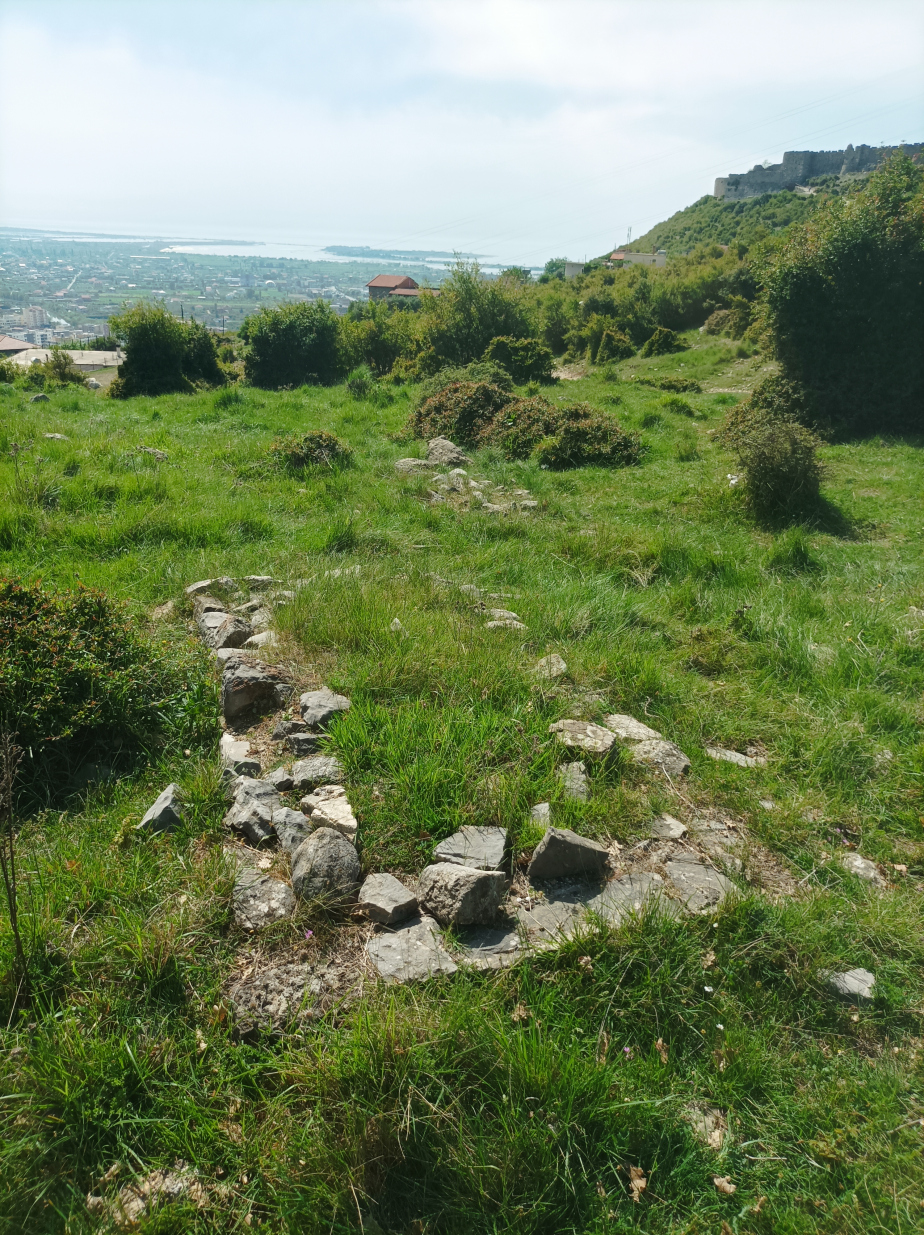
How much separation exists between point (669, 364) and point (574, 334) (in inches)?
343

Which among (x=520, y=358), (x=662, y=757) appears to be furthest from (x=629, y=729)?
(x=520, y=358)

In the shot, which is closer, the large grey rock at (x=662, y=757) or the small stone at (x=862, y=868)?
the small stone at (x=862, y=868)

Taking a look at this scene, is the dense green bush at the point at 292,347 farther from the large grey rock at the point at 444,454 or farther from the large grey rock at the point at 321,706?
the large grey rock at the point at 321,706

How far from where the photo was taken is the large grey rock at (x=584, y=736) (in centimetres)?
→ 392

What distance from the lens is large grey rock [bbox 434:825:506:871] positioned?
3105mm

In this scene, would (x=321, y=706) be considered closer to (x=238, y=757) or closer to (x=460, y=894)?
(x=238, y=757)

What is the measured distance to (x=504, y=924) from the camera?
2.96 meters

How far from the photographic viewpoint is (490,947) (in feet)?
9.23

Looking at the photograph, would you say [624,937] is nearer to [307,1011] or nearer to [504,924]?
[504,924]

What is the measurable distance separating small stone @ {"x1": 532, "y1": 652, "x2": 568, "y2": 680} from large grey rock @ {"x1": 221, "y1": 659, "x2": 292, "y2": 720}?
1598 millimetres

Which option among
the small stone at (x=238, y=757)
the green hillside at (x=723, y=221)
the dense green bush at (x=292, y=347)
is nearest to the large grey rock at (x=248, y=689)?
the small stone at (x=238, y=757)

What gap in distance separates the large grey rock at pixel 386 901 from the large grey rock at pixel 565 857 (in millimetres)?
596

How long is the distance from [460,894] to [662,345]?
1212 inches

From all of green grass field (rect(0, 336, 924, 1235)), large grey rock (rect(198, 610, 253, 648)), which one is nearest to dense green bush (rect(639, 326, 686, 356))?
green grass field (rect(0, 336, 924, 1235))
